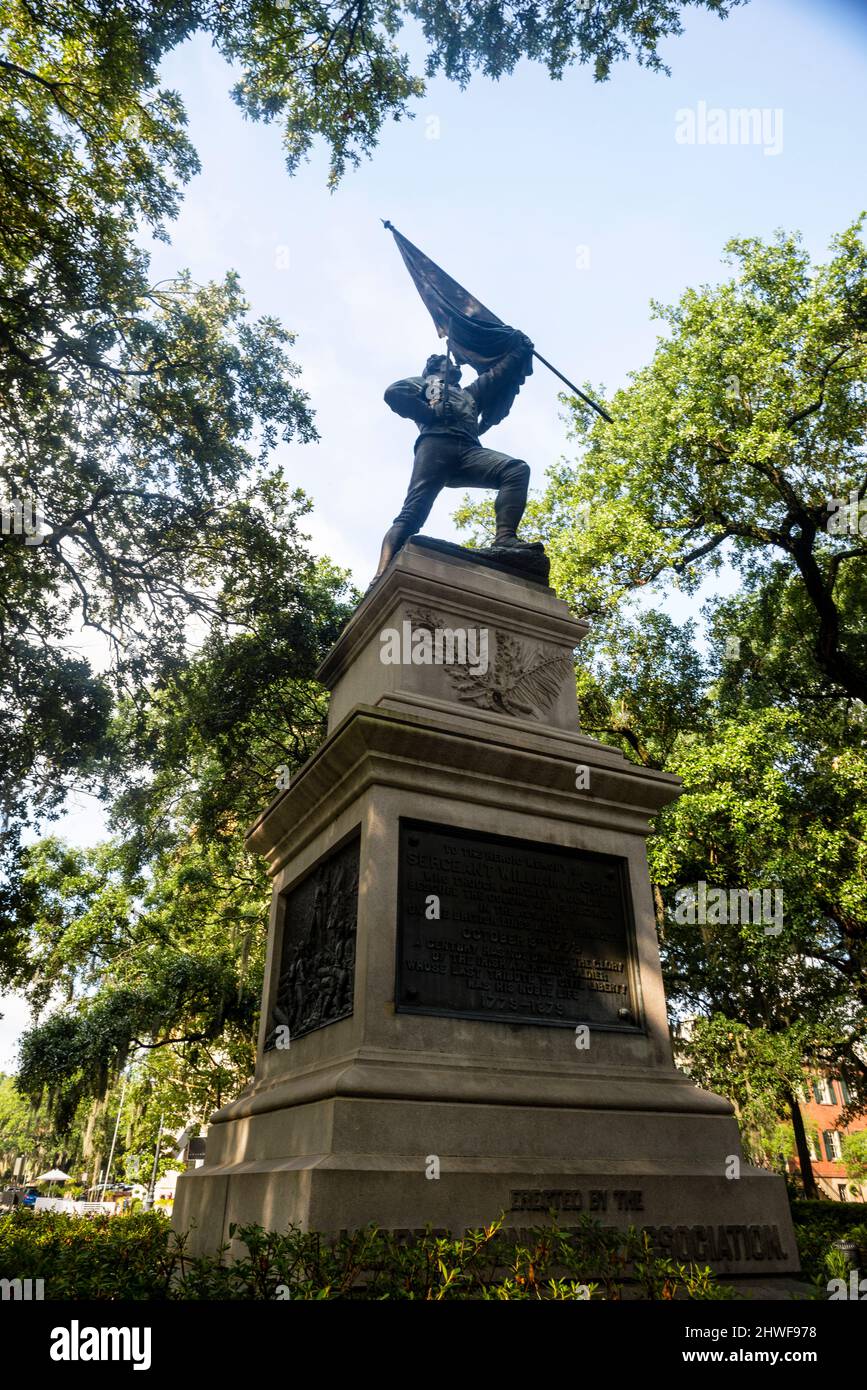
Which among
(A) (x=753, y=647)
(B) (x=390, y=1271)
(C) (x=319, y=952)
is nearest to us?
(B) (x=390, y=1271)

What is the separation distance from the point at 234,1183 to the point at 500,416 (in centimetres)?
831

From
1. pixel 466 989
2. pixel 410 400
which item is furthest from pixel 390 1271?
pixel 410 400

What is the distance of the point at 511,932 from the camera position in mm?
6180

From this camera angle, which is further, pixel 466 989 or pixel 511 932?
pixel 511 932

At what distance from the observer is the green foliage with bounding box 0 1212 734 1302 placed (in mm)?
3467

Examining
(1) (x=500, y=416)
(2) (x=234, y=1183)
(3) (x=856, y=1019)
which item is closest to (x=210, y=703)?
(1) (x=500, y=416)

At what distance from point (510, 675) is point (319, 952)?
9.67ft

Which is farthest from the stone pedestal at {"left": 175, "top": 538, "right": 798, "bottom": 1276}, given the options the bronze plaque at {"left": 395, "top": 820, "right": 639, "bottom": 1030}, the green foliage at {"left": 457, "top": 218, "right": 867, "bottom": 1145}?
the green foliage at {"left": 457, "top": 218, "right": 867, "bottom": 1145}

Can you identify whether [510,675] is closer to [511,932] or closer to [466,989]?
[511,932]

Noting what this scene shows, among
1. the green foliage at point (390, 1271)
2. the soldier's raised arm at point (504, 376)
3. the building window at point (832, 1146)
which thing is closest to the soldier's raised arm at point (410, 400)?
the soldier's raised arm at point (504, 376)

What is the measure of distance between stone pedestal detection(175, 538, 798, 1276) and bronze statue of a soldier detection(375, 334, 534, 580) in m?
1.21

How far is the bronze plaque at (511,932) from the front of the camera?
5.80 metres

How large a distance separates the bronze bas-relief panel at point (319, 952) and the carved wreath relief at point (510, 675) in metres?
1.86
